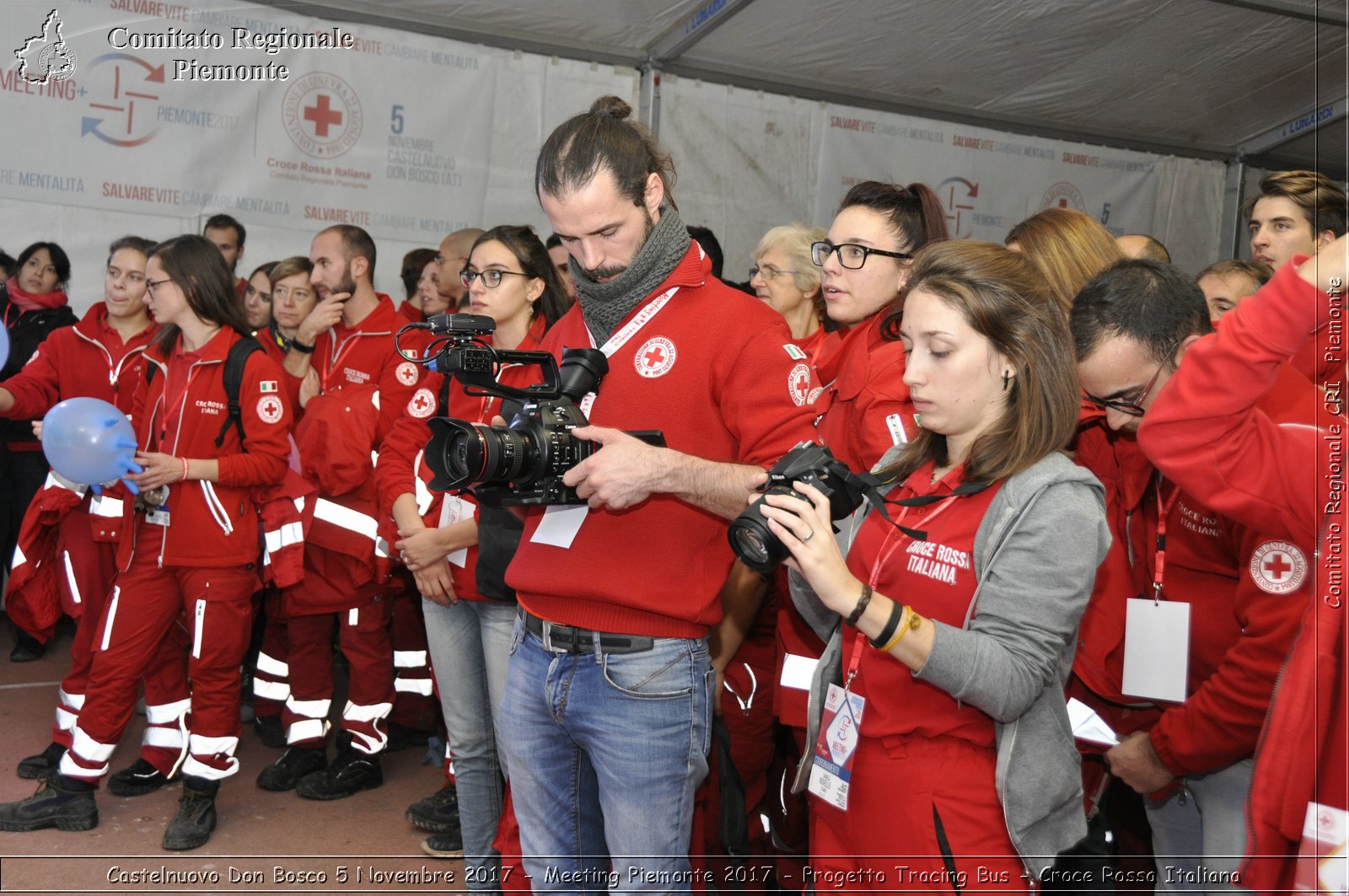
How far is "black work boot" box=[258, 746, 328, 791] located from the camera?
4258mm

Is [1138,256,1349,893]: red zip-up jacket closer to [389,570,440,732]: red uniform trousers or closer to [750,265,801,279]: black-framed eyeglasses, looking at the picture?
[750,265,801,279]: black-framed eyeglasses

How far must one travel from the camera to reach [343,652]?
435cm

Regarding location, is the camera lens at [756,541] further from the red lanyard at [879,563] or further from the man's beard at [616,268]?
the man's beard at [616,268]

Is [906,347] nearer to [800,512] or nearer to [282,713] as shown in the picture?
[800,512]

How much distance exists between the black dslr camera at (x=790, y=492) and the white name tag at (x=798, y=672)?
723mm

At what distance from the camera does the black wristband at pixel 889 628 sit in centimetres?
162

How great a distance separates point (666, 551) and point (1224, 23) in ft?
17.5

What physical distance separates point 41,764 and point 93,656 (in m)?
0.52

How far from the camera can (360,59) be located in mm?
5891

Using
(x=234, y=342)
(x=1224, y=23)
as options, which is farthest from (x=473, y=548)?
(x=1224, y=23)
